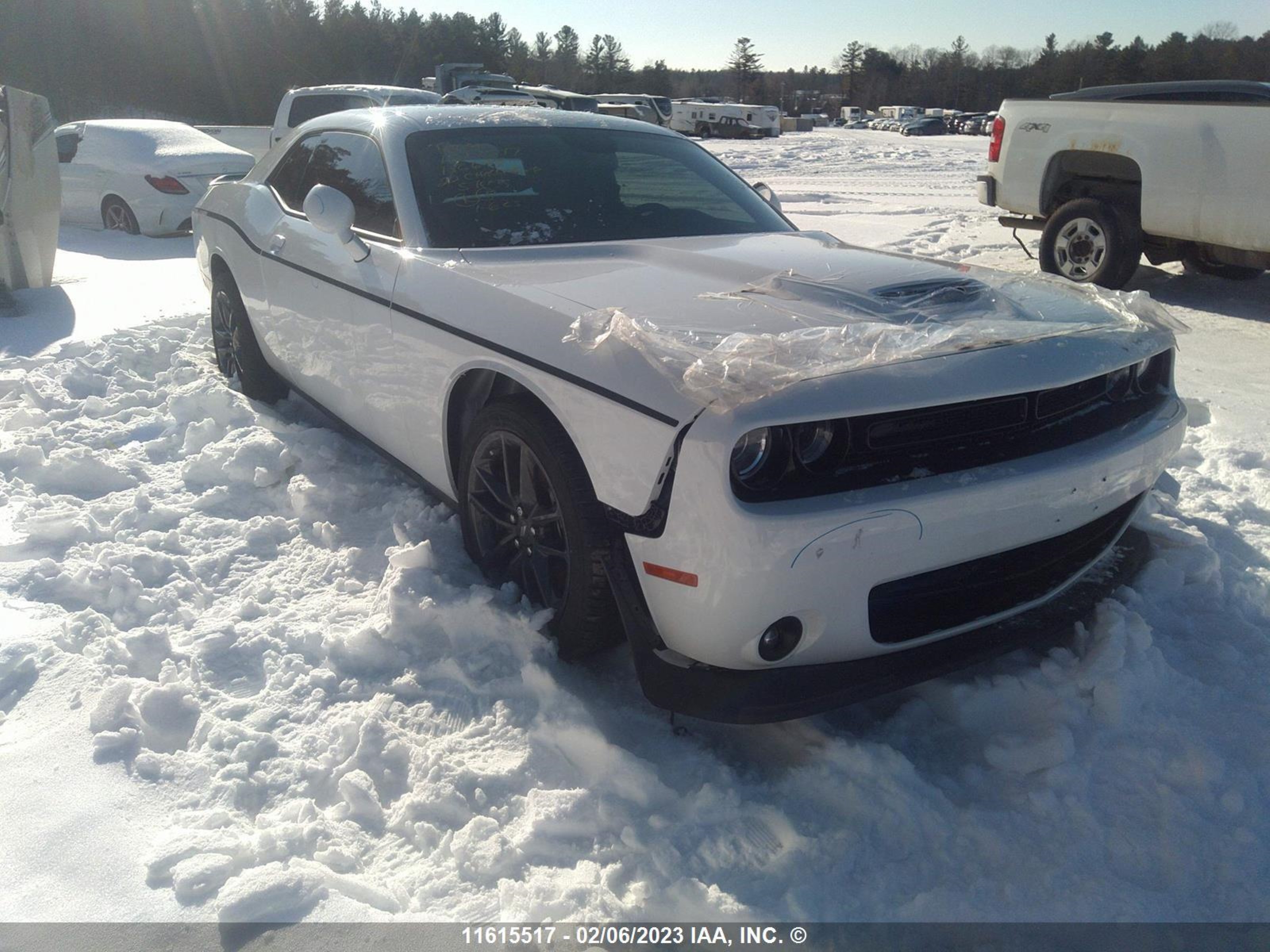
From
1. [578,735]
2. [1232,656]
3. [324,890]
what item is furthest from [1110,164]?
[324,890]

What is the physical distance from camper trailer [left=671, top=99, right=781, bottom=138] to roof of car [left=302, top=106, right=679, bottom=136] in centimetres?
3141

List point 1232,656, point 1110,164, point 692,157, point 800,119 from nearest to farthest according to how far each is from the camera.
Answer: point 1232,656
point 692,157
point 1110,164
point 800,119

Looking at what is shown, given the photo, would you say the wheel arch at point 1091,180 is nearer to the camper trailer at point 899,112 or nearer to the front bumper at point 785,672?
the front bumper at point 785,672

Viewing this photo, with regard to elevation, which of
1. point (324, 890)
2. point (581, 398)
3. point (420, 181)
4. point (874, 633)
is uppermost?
point (420, 181)

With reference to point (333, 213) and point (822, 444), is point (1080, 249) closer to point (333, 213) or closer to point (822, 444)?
point (333, 213)

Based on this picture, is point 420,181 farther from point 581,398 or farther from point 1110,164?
point 1110,164

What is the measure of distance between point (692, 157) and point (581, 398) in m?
2.20

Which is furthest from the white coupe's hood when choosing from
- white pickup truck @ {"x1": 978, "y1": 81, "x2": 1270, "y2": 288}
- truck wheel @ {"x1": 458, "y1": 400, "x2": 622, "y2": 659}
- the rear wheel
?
the rear wheel

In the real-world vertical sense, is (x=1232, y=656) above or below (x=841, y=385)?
below

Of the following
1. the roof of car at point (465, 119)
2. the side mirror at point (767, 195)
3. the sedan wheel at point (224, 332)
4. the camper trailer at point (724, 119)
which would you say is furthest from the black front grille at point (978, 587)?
the camper trailer at point (724, 119)

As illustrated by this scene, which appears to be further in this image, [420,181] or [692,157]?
[692,157]

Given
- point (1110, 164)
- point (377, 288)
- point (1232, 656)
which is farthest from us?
point (1110, 164)

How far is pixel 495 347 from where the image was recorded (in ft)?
8.66

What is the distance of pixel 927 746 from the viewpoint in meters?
2.35
